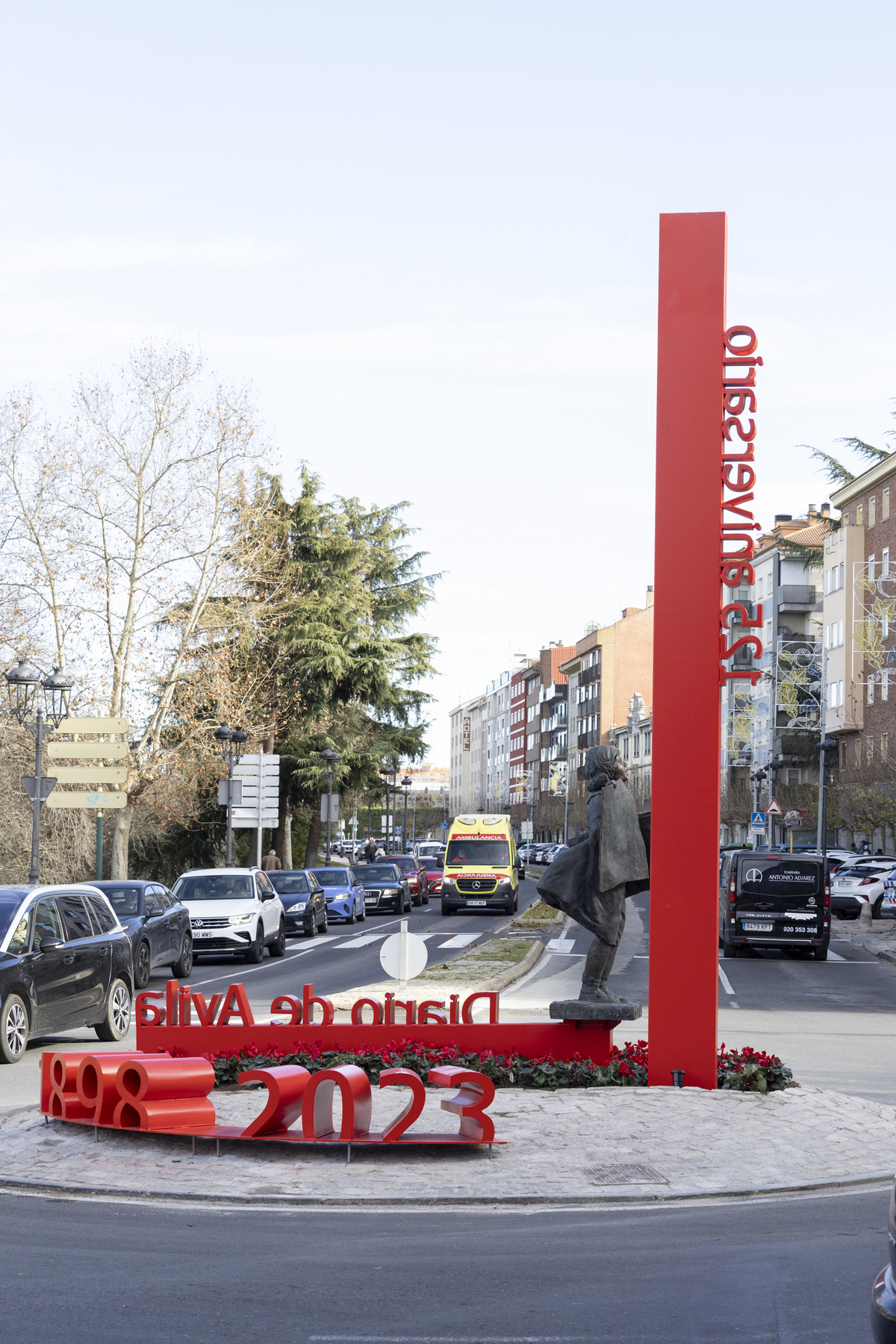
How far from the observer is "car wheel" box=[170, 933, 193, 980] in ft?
77.7

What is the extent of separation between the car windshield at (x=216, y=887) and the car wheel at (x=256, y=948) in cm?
94

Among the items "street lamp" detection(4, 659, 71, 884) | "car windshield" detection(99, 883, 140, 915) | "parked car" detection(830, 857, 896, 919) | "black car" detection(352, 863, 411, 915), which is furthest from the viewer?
"black car" detection(352, 863, 411, 915)

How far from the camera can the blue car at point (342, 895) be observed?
4141 centimetres

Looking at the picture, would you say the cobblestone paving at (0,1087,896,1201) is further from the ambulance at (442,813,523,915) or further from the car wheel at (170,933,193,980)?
the ambulance at (442,813,523,915)

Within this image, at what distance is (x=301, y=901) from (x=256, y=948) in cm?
758

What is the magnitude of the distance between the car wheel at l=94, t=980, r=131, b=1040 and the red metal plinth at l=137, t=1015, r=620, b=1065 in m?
3.99

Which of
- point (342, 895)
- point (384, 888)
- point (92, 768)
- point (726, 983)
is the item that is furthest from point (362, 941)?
point (384, 888)

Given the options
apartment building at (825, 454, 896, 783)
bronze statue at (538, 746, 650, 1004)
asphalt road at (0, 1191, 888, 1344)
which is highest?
apartment building at (825, 454, 896, 783)

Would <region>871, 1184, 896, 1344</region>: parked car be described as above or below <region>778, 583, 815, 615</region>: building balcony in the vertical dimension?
below

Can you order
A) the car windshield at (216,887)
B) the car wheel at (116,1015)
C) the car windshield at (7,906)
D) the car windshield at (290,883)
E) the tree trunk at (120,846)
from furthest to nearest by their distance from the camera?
the car windshield at (290,883) < the tree trunk at (120,846) < the car windshield at (216,887) < the car wheel at (116,1015) < the car windshield at (7,906)

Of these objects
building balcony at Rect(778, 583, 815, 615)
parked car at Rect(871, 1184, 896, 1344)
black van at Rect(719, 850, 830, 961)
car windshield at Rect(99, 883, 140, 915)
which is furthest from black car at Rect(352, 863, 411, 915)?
building balcony at Rect(778, 583, 815, 615)

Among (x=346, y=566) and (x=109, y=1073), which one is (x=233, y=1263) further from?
(x=346, y=566)

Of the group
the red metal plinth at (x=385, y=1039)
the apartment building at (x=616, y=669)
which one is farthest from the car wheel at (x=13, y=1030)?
the apartment building at (x=616, y=669)

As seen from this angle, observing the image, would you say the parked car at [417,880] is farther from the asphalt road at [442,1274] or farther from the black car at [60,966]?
the asphalt road at [442,1274]
